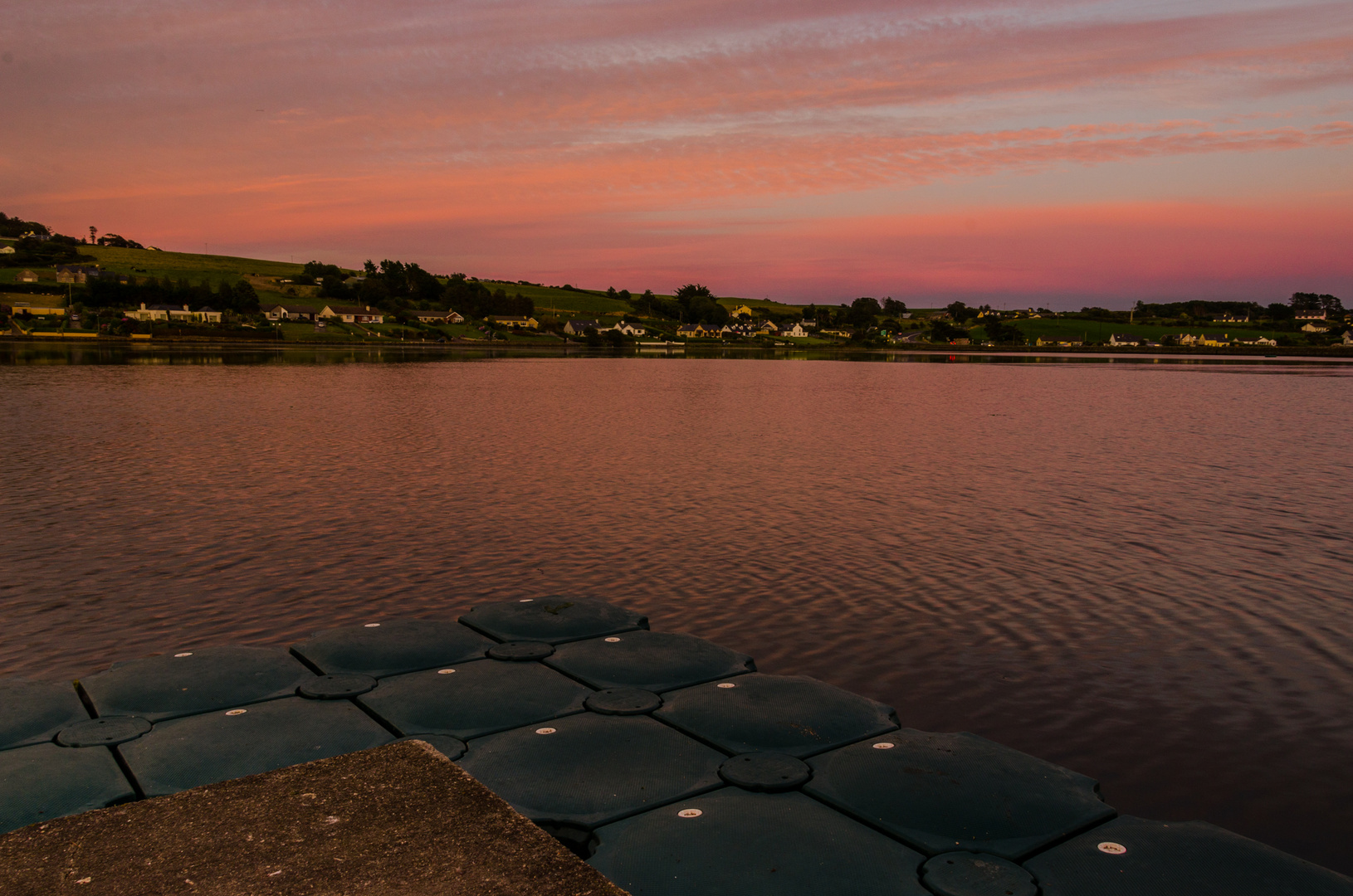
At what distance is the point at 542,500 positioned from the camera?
858 inches

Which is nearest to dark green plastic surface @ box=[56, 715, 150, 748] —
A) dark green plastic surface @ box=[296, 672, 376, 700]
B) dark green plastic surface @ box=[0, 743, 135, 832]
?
dark green plastic surface @ box=[0, 743, 135, 832]

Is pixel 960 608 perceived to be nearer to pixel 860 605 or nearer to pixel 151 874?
pixel 860 605

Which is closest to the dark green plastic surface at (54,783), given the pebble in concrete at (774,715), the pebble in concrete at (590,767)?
the pebble in concrete at (590,767)

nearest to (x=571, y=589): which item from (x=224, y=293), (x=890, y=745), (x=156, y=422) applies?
(x=890, y=745)

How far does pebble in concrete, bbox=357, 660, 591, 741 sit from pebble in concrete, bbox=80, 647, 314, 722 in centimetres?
117

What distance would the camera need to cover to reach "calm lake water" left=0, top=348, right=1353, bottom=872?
988 cm

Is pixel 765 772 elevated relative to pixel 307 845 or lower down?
lower down

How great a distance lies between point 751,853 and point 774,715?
2.58 meters

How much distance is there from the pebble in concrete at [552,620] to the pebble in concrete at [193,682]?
2480mm

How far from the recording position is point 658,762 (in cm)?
745

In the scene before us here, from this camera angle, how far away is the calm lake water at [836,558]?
9875mm

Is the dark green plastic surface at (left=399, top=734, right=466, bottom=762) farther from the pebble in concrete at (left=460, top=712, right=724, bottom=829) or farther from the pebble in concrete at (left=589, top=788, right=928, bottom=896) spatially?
the pebble in concrete at (left=589, top=788, right=928, bottom=896)

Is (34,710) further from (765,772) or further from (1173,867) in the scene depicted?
(1173,867)

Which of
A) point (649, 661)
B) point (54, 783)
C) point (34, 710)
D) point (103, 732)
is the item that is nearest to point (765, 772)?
point (649, 661)
